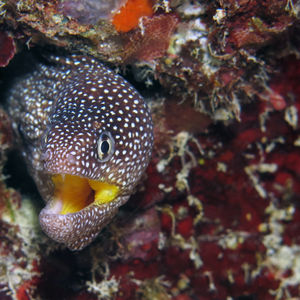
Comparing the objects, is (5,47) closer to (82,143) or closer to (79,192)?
(82,143)

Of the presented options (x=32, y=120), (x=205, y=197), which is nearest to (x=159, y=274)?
(x=205, y=197)

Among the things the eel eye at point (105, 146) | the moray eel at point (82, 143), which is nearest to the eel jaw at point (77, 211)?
the moray eel at point (82, 143)

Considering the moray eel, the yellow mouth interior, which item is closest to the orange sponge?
the moray eel

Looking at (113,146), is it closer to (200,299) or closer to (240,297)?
(200,299)

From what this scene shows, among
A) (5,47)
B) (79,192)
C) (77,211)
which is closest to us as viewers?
(77,211)

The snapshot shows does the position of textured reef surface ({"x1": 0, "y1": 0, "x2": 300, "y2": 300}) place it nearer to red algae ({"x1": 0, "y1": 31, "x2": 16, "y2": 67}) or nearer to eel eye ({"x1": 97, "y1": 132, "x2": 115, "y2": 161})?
A: red algae ({"x1": 0, "y1": 31, "x2": 16, "y2": 67})

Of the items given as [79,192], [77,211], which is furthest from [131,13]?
[77,211]

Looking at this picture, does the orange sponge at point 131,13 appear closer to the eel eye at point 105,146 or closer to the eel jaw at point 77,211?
the eel eye at point 105,146

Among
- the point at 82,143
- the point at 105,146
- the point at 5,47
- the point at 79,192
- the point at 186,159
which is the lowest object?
the point at 186,159
